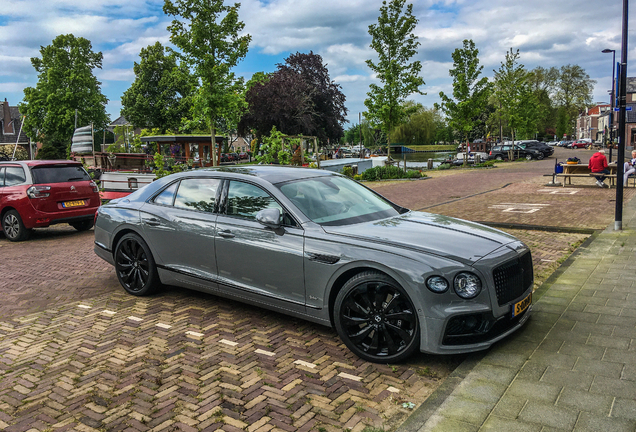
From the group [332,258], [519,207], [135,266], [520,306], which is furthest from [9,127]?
[520,306]

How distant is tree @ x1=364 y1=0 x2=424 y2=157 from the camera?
28.6 meters

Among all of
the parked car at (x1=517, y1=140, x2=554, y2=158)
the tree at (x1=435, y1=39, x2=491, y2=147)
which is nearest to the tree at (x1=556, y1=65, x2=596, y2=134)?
the parked car at (x1=517, y1=140, x2=554, y2=158)

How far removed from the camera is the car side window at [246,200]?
4.69m

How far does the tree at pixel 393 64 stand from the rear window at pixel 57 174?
20950mm

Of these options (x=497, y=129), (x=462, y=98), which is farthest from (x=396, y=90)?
(x=497, y=129)

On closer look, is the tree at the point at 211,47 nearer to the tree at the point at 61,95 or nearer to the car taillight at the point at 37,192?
the car taillight at the point at 37,192

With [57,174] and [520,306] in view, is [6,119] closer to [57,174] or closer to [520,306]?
[57,174]

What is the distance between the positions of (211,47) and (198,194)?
15417mm

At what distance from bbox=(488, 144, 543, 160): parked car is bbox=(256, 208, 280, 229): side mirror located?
44376 millimetres

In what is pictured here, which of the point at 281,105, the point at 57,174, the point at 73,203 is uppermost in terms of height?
the point at 281,105

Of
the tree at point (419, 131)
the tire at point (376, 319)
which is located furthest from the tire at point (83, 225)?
the tree at point (419, 131)

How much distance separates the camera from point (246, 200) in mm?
4859

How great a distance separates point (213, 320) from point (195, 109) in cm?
1615

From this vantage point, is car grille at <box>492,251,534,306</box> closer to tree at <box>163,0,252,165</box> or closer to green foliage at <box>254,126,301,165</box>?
green foliage at <box>254,126,301,165</box>
